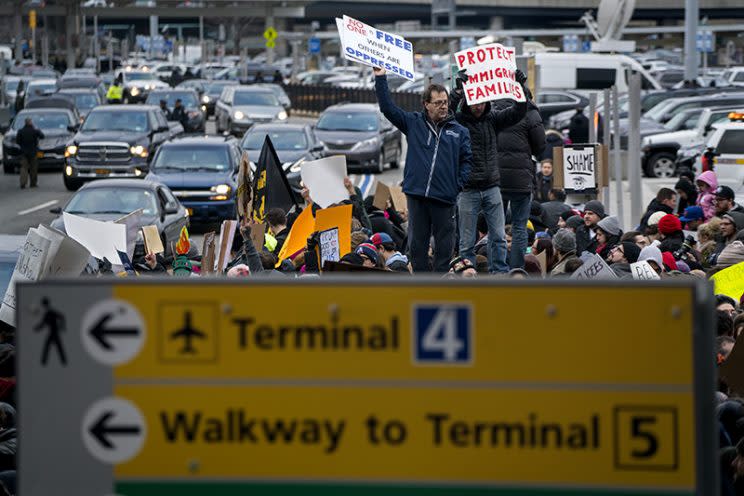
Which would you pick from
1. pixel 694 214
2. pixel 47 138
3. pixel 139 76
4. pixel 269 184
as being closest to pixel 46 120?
pixel 47 138

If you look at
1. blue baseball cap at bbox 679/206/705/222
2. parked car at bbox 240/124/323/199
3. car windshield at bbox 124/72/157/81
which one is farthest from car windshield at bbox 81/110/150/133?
car windshield at bbox 124/72/157/81

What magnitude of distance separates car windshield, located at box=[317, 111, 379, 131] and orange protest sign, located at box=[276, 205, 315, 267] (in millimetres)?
21590

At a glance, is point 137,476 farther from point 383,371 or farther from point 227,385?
point 383,371

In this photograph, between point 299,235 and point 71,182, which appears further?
point 71,182

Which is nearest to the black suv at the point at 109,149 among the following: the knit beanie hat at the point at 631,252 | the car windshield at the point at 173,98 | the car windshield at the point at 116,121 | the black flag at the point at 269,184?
the car windshield at the point at 116,121

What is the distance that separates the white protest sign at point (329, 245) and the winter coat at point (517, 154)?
1752 mm

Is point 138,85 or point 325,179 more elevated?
point 138,85

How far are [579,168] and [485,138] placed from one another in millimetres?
5796

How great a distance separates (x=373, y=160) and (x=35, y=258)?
1015 inches

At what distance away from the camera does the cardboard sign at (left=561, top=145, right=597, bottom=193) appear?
55.3ft

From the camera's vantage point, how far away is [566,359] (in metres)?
3.50

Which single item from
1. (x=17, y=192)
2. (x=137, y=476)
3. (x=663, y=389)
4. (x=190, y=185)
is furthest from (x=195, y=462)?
(x=17, y=192)

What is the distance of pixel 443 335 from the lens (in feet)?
11.5

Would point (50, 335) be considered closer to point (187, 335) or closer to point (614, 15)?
point (187, 335)
